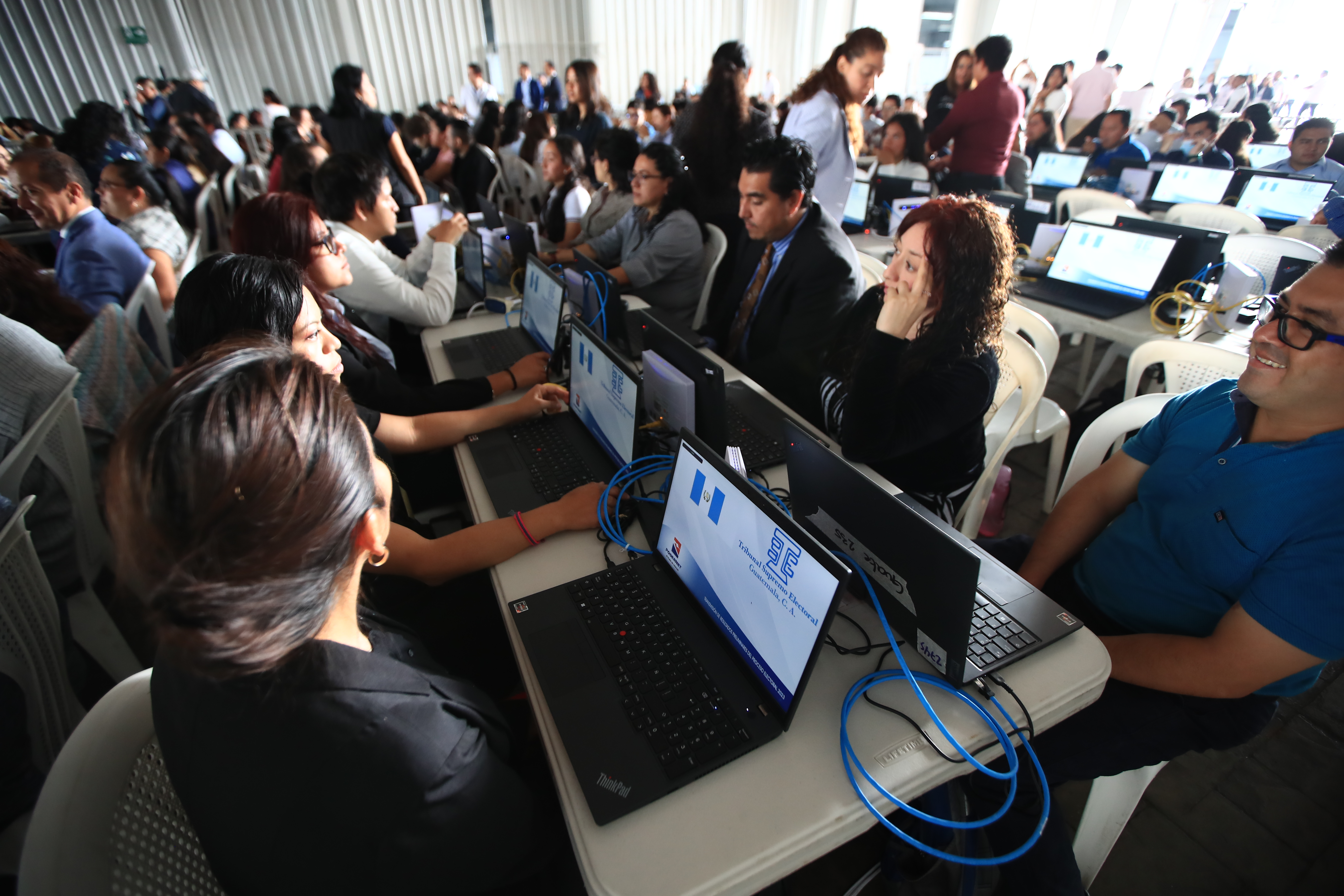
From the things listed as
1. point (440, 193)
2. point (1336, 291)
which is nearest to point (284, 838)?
point (1336, 291)

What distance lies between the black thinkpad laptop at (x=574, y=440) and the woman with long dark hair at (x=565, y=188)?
Result: 92.1 inches

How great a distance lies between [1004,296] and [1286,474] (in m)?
0.59

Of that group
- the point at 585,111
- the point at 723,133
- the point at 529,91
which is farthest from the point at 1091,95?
the point at 529,91

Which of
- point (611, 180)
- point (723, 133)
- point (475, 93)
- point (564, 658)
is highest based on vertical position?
point (475, 93)

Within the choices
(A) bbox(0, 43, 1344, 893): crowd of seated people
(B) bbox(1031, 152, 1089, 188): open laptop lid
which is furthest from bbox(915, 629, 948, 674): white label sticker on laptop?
(B) bbox(1031, 152, 1089, 188): open laptop lid

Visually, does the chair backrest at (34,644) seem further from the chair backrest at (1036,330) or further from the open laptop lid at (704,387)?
the chair backrest at (1036,330)

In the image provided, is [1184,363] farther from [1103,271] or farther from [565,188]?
[565,188]

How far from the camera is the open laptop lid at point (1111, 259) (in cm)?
235

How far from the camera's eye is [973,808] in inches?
44.8

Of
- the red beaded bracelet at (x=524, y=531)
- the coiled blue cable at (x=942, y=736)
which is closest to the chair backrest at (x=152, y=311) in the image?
the red beaded bracelet at (x=524, y=531)

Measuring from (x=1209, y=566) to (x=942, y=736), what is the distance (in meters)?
0.62

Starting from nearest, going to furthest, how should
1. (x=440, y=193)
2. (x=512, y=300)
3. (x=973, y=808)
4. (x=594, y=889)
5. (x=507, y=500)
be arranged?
(x=594, y=889), (x=973, y=808), (x=507, y=500), (x=512, y=300), (x=440, y=193)

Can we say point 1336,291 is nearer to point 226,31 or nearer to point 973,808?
point 973,808

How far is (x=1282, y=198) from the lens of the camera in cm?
342
